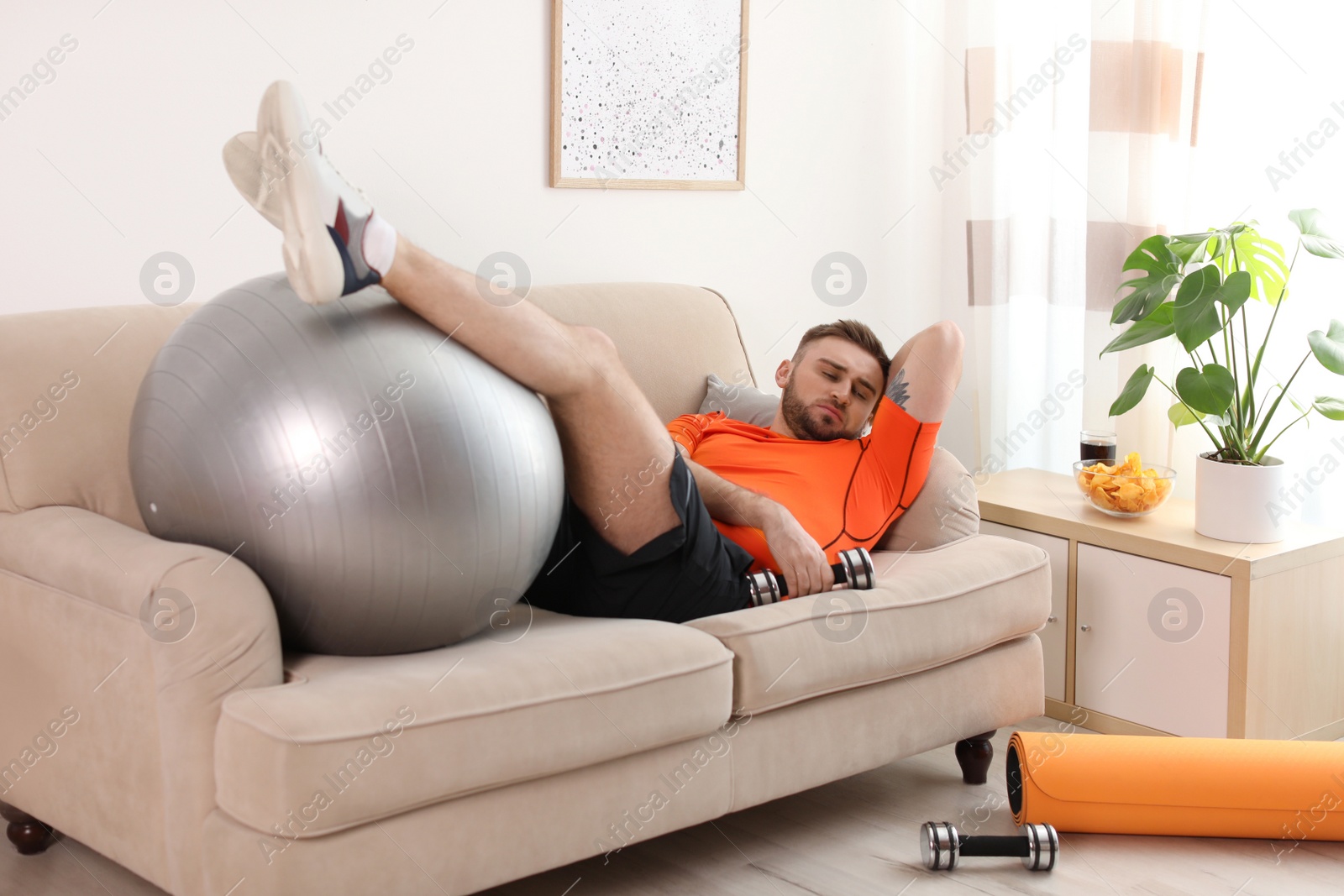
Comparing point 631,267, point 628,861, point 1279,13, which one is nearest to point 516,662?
point 628,861

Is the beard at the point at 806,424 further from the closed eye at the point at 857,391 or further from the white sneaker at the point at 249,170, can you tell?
the white sneaker at the point at 249,170

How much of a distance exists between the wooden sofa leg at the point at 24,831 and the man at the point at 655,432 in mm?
894

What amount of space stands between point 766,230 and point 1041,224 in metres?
0.79

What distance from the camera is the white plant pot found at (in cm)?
260

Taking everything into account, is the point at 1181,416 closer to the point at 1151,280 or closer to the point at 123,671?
the point at 1151,280

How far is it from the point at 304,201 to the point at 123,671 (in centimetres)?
68

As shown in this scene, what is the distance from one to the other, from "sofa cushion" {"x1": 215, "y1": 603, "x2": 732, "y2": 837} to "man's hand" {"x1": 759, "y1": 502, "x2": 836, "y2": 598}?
29 cm

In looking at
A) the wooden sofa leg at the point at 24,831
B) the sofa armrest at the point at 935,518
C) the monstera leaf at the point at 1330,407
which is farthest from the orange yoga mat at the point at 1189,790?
the wooden sofa leg at the point at 24,831

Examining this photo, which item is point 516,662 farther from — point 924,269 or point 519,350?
point 924,269

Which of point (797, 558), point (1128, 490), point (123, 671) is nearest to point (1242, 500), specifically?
point (1128, 490)

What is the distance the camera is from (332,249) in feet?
5.25

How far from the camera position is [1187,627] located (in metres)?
2.61

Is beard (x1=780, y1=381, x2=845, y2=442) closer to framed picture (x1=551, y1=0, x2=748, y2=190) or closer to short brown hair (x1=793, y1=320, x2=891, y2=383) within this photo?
short brown hair (x1=793, y1=320, x2=891, y2=383)

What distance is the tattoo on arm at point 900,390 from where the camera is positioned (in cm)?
245
